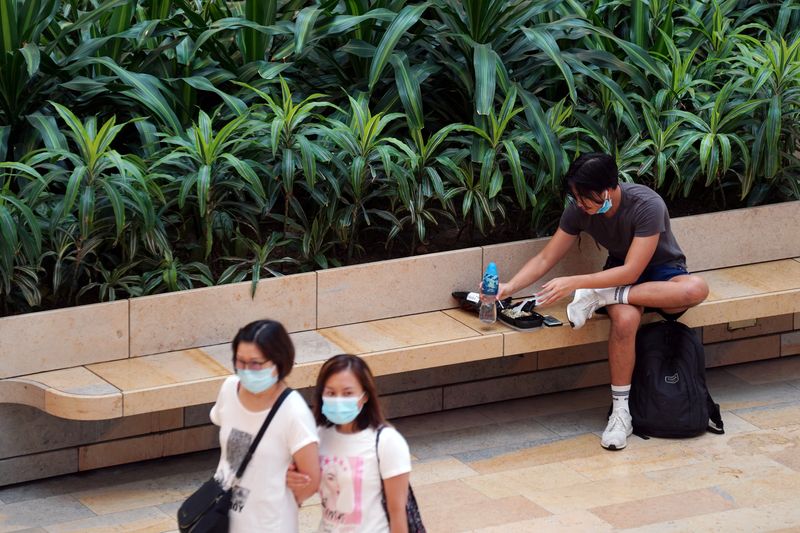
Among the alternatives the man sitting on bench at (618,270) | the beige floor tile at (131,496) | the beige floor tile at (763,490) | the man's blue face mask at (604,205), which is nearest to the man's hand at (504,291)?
the man sitting on bench at (618,270)

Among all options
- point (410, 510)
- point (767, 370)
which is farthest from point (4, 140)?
point (767, 370)

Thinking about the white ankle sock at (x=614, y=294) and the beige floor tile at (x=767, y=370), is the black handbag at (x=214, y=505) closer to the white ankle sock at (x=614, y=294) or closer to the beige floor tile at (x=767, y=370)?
the white ankle sock at (x=614, y=294)

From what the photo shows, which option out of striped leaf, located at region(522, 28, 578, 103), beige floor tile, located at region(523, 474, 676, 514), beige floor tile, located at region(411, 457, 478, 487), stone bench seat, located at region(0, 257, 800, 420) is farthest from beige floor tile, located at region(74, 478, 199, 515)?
striped leaf, located at region(522, 28, 578, 103)

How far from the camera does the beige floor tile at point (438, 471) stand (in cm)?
540

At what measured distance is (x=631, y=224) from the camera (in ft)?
18.7

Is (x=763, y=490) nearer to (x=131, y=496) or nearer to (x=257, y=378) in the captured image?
(x=131, y=496)

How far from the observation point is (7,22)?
5.61 m

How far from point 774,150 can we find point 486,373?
1.67m

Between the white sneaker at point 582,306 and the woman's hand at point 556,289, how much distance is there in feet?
0.27

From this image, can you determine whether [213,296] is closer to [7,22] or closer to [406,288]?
[406,288]

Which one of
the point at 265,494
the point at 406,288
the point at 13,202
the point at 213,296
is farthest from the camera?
the point at 406,288

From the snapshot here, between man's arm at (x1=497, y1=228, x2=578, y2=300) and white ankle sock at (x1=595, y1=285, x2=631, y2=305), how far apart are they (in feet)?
0.82

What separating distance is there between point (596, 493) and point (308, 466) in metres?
1.97

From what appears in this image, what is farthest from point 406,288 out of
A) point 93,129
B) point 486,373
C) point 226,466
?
point 226,466
